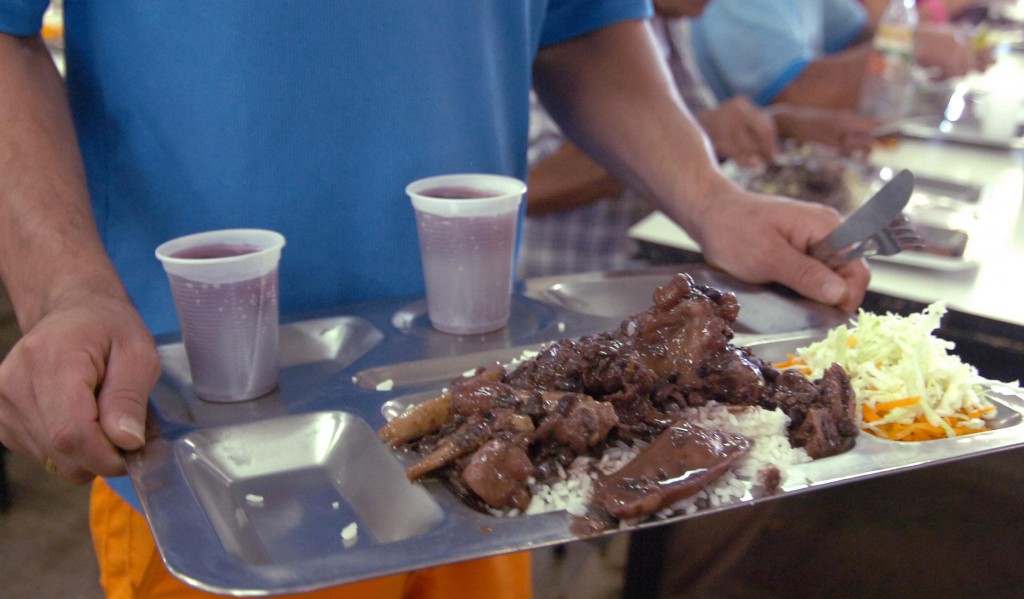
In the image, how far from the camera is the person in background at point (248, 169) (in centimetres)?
129

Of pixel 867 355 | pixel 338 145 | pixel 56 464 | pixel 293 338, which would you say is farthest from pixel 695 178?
pixel 56 464

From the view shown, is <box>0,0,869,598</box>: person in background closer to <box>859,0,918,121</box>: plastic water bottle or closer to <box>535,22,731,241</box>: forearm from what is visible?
Answer: <box>535,22,731,241</box>: forearm

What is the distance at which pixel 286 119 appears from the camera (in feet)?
5.34

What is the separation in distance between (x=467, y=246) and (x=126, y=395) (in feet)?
2.10

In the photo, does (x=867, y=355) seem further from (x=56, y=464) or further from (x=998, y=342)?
(x=56, y=464)

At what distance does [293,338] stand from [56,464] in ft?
1.64

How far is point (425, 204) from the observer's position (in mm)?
1576

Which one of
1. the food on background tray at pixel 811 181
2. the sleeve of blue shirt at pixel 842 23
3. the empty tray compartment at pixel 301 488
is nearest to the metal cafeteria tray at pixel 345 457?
the empty tray compartment at pixel 301 488

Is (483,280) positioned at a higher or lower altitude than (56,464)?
higher

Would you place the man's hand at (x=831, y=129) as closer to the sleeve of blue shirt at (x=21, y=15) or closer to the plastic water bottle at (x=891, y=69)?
the plastic water bottle at (x=891, y=69)

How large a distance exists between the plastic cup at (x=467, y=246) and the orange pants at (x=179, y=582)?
0.44m

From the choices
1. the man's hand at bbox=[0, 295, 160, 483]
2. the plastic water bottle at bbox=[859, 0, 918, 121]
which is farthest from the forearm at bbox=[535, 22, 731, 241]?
the plastic water bottle at bbox=[859, 0, 918, 121]

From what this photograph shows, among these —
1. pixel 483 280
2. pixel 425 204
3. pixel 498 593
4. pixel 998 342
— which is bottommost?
pixel 498 593

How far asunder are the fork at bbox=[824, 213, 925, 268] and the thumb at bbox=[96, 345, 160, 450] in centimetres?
134
